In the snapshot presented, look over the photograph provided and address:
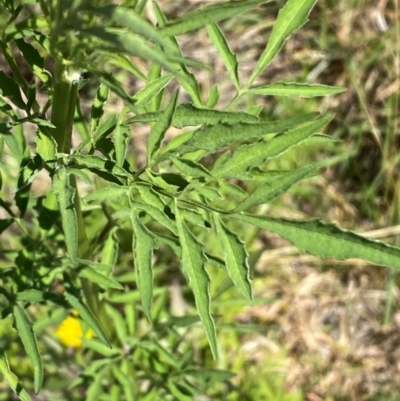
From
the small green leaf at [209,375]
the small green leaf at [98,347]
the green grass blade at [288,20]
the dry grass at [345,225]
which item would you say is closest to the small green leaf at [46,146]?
the green grass blade at [288,20]

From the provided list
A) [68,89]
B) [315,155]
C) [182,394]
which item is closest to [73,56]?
[68,89]

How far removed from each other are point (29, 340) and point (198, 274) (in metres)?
0.37

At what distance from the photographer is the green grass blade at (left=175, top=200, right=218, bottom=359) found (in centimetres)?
105

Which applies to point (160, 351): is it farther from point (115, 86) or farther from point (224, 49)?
point (115, 86)

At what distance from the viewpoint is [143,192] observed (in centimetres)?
113

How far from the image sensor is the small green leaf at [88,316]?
4.32 feet

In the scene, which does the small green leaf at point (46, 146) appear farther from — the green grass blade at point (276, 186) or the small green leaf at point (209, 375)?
the small green leaf at point (209, 375)

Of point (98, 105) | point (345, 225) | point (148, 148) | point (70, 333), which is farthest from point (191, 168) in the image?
point (345, 225)

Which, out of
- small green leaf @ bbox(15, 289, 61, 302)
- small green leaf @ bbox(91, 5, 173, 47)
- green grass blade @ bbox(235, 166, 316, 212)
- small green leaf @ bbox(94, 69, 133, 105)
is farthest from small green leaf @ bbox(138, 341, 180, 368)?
small green leaf @ bbox(91, 5, 173, 47)

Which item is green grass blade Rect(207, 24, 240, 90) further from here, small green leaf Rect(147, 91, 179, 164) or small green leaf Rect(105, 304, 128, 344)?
small green leaf Rect(105, 304, 128, 344)

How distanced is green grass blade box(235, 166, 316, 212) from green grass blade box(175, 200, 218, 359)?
114mm

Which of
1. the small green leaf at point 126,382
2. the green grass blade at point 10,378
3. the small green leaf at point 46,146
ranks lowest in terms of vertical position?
the small green leaf at point 126,382

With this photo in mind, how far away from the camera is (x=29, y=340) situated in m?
1.20

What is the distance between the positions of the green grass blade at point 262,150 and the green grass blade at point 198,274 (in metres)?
0.13
